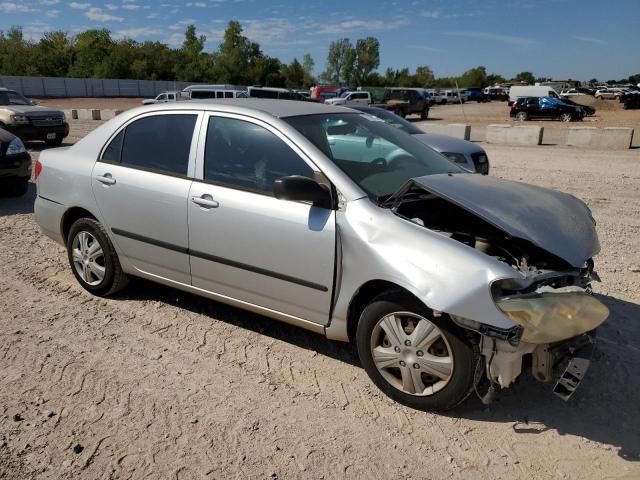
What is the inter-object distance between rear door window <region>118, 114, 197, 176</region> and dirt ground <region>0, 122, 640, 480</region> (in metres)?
1.20

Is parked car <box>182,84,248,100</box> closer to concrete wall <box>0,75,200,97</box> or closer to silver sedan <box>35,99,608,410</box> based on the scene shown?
silver sedan <box>35,99,608,410</box>

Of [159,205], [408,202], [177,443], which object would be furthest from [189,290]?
[408,202]

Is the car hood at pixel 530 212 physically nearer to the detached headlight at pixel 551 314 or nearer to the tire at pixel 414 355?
the detached headlight at pixel 551 314

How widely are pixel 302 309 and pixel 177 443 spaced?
1.07 m

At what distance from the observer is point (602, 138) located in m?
17.0

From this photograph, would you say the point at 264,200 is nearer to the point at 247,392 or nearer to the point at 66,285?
the point at 247,392

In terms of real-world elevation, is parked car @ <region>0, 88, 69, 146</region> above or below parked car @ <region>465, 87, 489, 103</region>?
below

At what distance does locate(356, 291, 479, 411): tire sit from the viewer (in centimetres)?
289

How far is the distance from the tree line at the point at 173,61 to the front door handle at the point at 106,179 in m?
66.9

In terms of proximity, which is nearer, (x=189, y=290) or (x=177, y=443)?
(x=177, y=443)

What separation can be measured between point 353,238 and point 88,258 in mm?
2624

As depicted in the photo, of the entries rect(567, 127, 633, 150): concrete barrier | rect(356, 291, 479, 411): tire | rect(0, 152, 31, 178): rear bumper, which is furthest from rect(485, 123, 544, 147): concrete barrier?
rect(356, 291, 479, 411): tire

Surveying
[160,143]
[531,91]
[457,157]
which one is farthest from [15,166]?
[531,91]

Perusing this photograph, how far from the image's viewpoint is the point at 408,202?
11.1 ft
